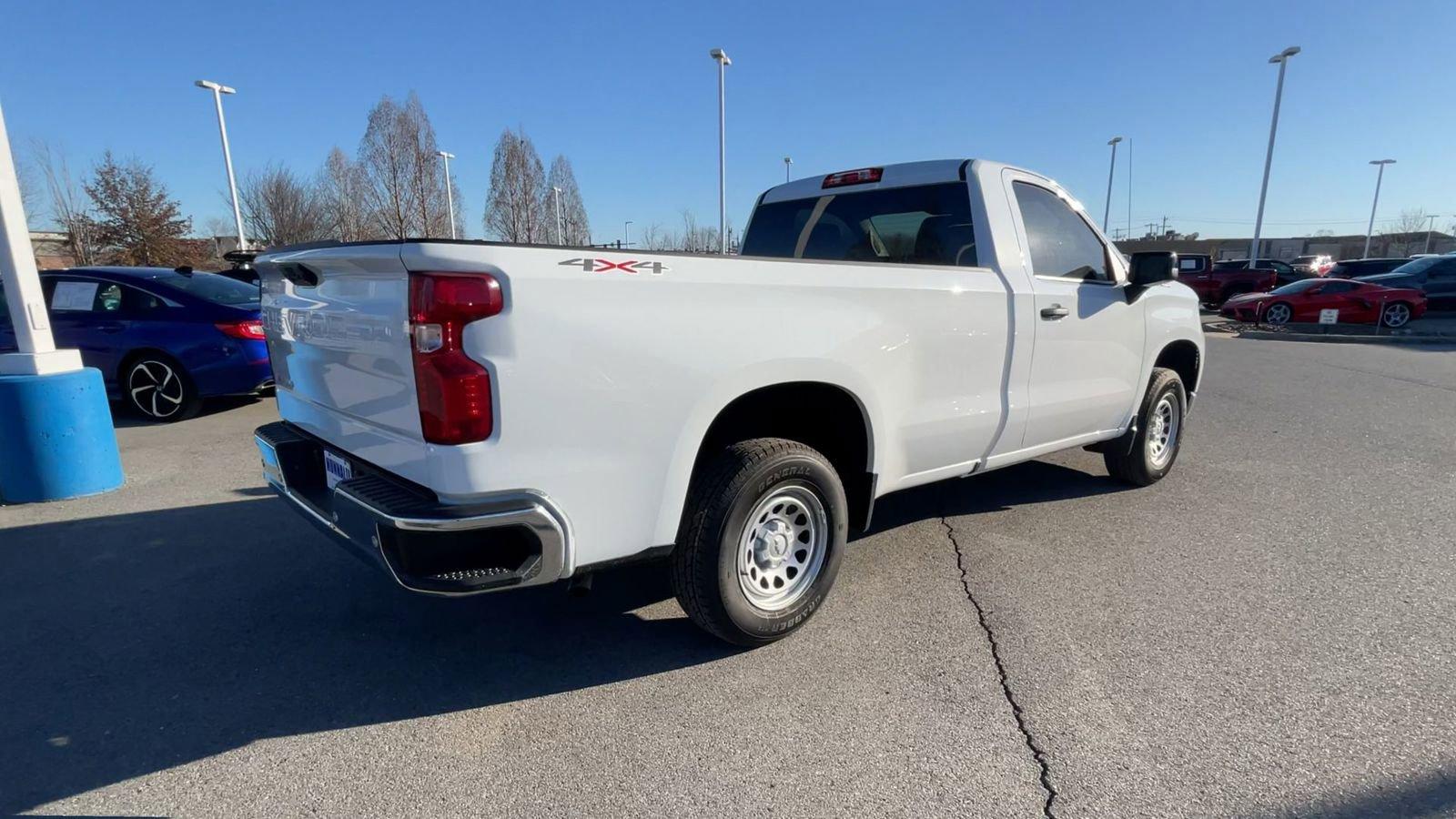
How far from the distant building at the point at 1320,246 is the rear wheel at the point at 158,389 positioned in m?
69.3

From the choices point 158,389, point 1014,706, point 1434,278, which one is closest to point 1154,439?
point 1014,706

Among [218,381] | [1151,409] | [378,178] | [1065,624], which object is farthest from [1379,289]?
[378,178]

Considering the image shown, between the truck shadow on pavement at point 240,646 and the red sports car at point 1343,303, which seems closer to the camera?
the truck shadow on pavement at point 240,646

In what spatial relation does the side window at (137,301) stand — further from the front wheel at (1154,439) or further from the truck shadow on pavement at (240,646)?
the front wheel at (1154,439)

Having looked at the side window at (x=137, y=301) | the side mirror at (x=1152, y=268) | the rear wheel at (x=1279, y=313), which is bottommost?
the rear wheel at (x=1279, y=313)

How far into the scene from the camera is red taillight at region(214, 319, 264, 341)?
7.11 metres

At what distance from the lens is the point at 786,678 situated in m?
2.88

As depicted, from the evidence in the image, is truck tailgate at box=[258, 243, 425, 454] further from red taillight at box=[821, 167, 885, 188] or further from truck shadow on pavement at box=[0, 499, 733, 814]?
red taillight at box=[821, 167, 885, 188]

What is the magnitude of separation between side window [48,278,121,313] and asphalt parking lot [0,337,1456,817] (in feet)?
10.8

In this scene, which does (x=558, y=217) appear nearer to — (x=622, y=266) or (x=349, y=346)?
(x=349, y=346)

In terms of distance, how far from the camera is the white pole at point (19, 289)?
482 centimetres

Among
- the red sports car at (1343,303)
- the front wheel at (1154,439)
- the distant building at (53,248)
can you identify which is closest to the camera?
the front wheel at (1154,439)

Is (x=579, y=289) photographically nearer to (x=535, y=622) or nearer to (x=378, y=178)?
(x=535, y=622)

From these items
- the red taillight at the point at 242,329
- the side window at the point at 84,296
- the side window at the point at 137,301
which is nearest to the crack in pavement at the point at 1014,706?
the red taillight at the point at 242,329
